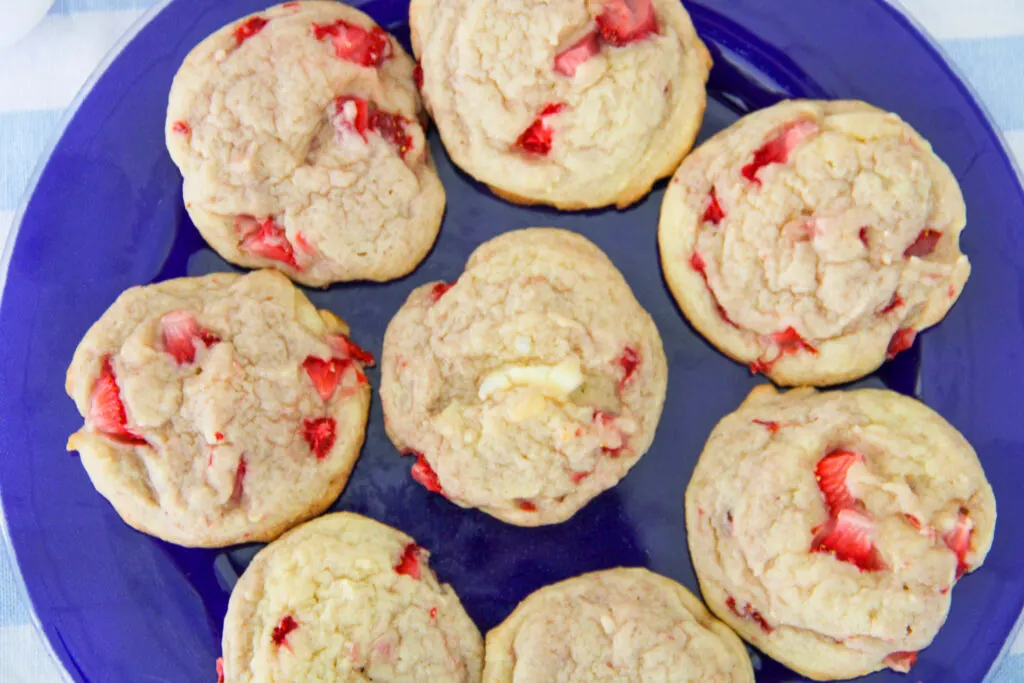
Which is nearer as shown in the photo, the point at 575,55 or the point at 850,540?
the point at 850,540

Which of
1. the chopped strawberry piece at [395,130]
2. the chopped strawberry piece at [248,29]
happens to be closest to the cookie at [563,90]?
the chopped strawberry piece at [395,130]

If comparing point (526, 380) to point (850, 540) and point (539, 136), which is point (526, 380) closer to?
point (539, 136)

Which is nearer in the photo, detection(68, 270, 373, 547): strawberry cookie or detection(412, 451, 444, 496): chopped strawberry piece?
detection(68, 270, 373, 547): strawberry cookie

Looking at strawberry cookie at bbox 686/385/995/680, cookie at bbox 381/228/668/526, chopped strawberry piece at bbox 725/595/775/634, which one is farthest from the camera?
chopped strawberry piece at bbox 725/595/775/634

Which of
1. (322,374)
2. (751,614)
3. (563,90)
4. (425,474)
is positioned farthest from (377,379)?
(751,614)

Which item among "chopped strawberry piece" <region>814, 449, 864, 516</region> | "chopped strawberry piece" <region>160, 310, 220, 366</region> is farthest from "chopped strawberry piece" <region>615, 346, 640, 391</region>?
"chopped strawberry piece" <region>160, 310, 220, 366</region>

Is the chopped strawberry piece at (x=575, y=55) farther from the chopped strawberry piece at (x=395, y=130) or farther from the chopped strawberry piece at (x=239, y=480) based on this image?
the chopped strawberry piece at (x=239, y=480)

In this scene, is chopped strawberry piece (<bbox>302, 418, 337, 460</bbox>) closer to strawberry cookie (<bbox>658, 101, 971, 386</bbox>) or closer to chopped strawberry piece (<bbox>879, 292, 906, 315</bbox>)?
strawberry cookie (<bbox>658, 101, 971, 386</bbox>)
